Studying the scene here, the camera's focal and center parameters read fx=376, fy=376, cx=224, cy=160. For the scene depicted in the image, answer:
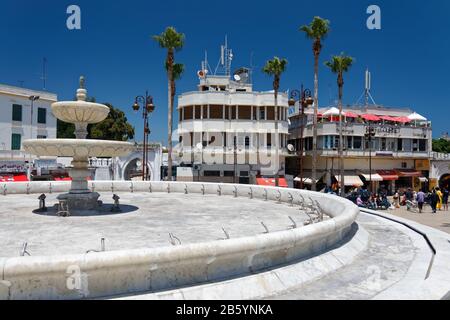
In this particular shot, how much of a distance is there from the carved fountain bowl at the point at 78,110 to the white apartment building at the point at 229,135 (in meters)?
26.4

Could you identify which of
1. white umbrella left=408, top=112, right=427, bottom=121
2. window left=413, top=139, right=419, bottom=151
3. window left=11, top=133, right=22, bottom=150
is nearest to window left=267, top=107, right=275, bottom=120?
window left=413, top=139, right=419, bottom=151

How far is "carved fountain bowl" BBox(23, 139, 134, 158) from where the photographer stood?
37.9 feet

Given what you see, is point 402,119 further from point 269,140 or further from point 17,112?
point 17,112

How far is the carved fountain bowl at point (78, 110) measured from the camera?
12922mm

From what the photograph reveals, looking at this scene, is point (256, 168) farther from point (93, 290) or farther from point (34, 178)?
point (93, 290)

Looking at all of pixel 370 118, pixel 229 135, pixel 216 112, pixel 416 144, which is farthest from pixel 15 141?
pixel 416 144

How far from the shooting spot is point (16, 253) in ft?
23.5

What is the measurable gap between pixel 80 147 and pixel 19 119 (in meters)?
34.4

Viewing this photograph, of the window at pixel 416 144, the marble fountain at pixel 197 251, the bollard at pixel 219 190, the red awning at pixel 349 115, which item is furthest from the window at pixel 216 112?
the marble fountain at pixel 197 251

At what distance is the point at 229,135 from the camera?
41.0 meters

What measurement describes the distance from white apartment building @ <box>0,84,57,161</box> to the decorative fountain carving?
30.0 m

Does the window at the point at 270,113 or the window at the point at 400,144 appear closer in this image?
the window at the point at 270,113

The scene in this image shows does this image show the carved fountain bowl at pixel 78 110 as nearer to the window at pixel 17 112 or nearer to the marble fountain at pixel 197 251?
the marble fountain at pixel 197 251

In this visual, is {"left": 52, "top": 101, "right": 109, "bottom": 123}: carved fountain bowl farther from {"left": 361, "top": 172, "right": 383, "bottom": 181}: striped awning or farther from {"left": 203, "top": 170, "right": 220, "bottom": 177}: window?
{"left": 361, "top": 172, "right": 383, "bottom": 181}: striped awning
